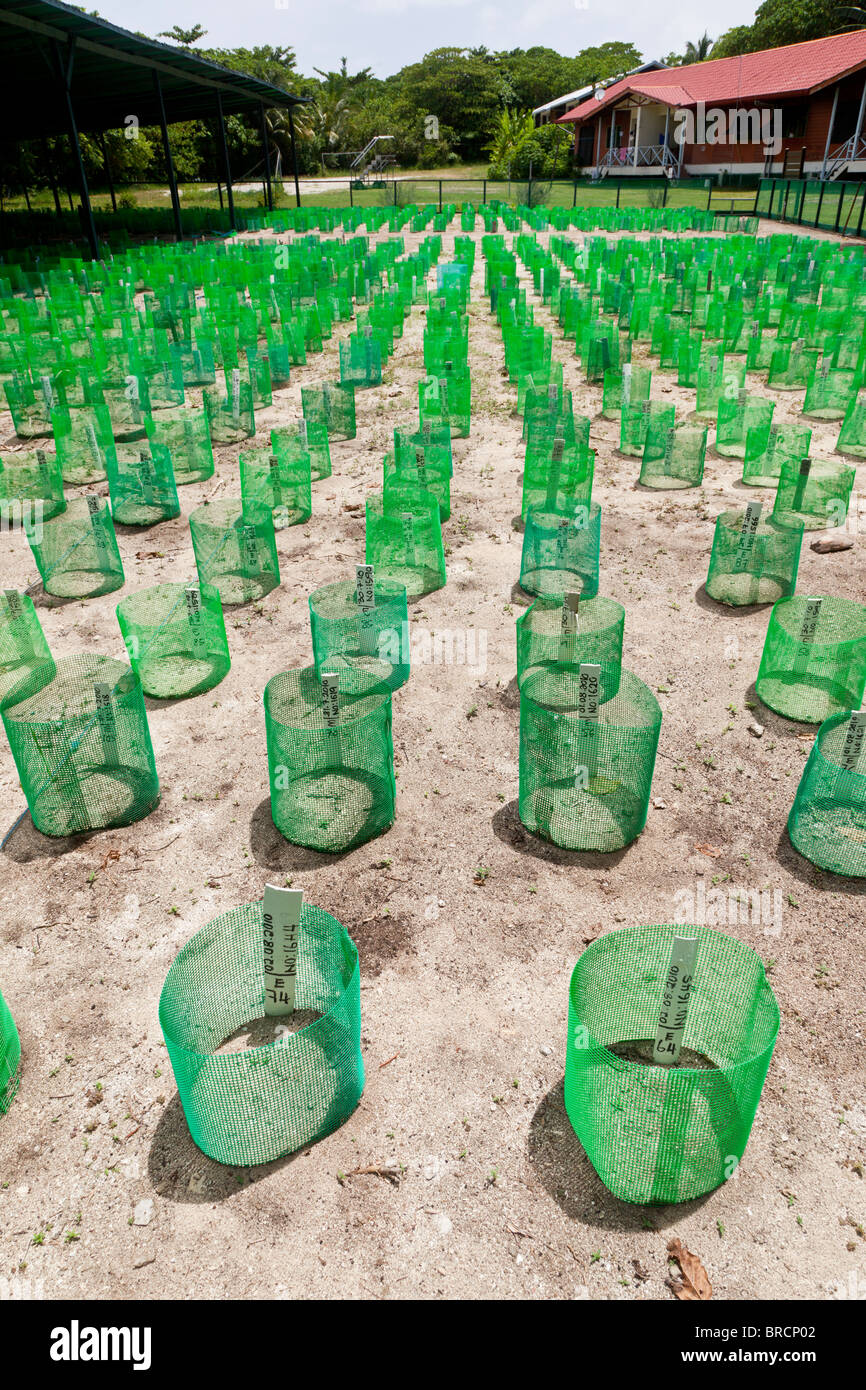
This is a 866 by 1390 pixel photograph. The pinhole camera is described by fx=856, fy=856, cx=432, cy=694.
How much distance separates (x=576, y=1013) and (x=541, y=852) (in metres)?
1.81

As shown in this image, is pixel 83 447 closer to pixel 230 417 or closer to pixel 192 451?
pixel 192 451

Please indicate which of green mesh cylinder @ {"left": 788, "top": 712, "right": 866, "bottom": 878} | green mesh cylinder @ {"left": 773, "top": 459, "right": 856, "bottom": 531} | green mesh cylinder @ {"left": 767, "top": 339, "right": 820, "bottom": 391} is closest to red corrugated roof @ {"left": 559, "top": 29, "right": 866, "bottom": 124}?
green mesh cylinder @ {"left": 767, "top": 339, "right": 820, "bottom": 391}

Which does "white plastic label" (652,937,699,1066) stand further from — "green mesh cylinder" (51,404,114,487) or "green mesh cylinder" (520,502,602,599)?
"green mesh cylinder" (51,404,114,487)

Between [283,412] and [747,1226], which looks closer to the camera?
[747,1226]

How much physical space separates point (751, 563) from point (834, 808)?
308 cm

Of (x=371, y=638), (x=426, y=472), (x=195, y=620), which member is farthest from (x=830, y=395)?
(x=195, y=620)

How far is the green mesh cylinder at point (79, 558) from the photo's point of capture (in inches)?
324

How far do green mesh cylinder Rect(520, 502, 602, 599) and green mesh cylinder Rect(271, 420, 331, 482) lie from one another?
3513mm

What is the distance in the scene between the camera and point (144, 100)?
30.2 metres

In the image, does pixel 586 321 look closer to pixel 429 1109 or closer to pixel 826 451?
pixel 826 451

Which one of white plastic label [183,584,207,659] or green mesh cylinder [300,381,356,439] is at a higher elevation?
green mesh cylinder [300,381,356,439]

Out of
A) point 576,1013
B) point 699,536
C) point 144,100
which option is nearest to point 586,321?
point 699,536

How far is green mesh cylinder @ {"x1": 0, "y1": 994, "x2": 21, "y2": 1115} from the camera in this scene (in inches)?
151
